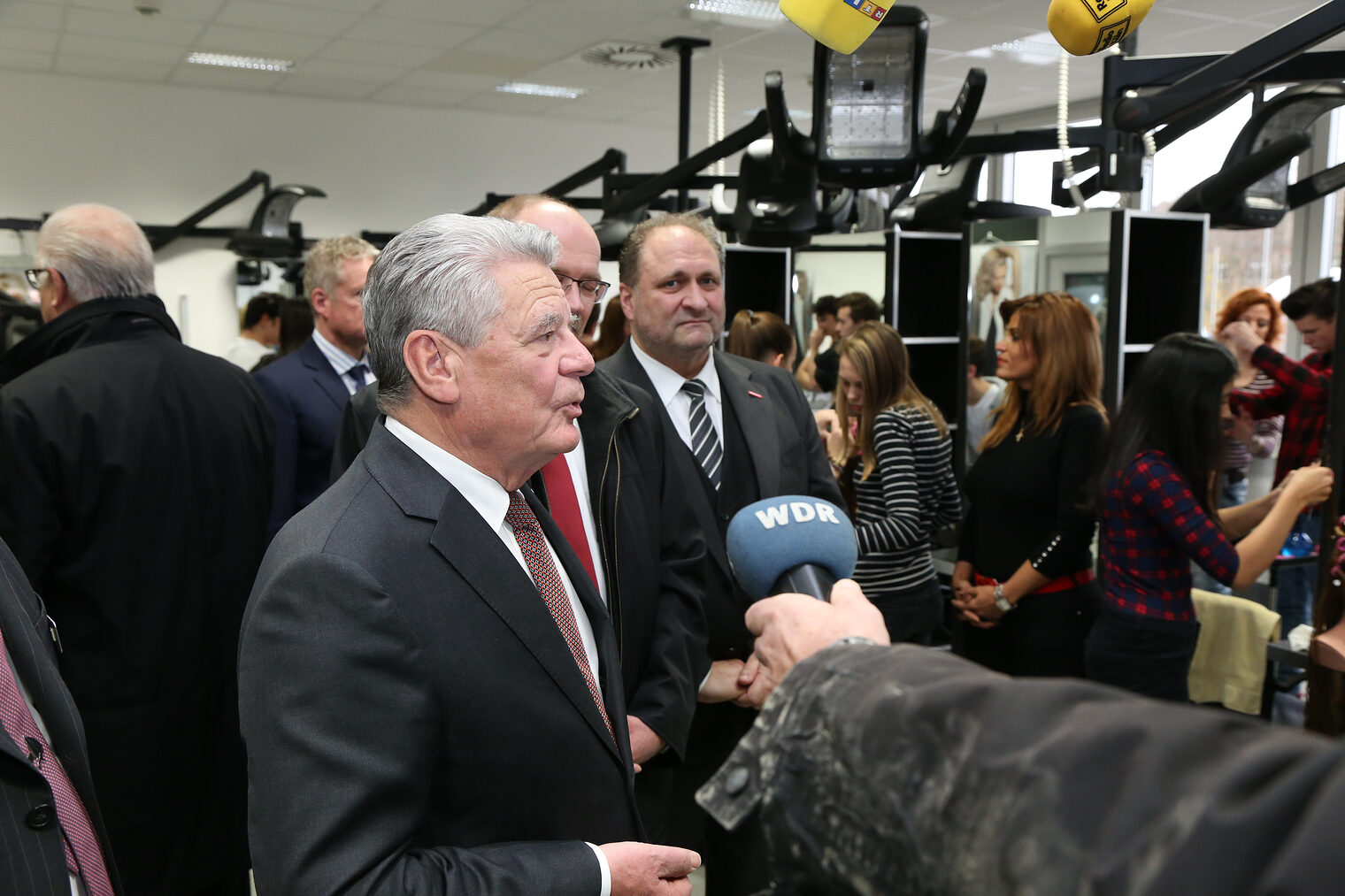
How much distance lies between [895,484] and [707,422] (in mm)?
935

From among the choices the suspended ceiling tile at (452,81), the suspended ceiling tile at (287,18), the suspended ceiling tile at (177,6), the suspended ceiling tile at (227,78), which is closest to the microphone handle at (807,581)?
the suspended ceiling tile at (287,18)

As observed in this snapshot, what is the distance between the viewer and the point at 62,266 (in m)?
2.12

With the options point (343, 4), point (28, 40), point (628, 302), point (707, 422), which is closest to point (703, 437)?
point (707, 422)

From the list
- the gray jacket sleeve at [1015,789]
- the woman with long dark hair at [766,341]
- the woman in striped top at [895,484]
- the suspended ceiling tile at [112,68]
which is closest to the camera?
the gray jacket sleeve at [1015,789]

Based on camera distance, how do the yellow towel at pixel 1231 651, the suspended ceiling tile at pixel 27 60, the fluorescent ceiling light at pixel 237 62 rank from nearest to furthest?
the yellow towel at pixel 1231 651 → the suspended ceiling tile at pixel 27 60 → the fluorescent ceiling light at pixel 237 62

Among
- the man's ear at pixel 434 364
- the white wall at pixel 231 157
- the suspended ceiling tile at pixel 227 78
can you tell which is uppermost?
the suspended ceiling tile at pixel 227 78

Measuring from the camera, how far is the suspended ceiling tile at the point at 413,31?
668cm

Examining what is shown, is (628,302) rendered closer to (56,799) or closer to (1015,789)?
(56,799)

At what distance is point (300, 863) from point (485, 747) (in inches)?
8.0

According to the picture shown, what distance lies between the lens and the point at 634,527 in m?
1.74

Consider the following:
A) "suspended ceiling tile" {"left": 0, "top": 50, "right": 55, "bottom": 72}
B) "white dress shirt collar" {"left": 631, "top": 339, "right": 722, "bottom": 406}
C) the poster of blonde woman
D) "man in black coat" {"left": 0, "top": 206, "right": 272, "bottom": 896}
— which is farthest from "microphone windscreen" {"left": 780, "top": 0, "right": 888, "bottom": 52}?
"suspended ceiling tile" {"left": 0, "top": 50, "right": 55, "bottom": 72}

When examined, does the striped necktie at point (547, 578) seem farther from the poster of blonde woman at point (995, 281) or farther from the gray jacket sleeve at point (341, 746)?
the poster of blonde woman at point (995, 281)

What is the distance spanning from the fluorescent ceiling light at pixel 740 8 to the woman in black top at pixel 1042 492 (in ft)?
13.3

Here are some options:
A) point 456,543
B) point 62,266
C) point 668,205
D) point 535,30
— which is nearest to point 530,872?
point 456,543
